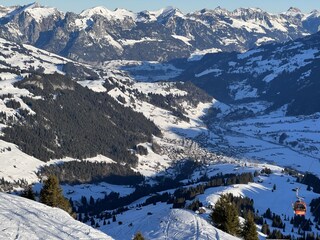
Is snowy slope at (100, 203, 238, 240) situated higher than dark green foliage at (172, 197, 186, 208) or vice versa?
snowy slope at (100, 203, 238, 240)

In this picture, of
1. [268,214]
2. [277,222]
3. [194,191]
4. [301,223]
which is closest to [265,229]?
[277,222]

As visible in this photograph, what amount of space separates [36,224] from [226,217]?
3148 centimetres

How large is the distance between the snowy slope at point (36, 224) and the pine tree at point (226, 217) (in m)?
24.1

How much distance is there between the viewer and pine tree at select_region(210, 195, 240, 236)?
276 ft

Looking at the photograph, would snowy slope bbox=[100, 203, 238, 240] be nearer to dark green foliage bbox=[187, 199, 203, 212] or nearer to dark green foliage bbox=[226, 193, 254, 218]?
dark green foliage bbox=[187, 199, 203, 212]

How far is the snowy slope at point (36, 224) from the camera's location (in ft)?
190

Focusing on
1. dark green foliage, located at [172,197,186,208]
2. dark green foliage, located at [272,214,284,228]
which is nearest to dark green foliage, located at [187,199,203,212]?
dark green foliage, located at [172,197,186,208]

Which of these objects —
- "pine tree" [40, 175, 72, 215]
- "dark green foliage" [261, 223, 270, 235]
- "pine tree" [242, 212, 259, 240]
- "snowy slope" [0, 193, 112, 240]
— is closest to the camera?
"snowy slope" [0, 193, 112, 240]

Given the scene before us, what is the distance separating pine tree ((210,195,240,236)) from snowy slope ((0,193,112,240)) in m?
24.1

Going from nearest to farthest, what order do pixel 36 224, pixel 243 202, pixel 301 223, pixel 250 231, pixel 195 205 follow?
pixel 36 224, pixel 250 231, pixel 195 205, pixel 301 223, pixel 243 202

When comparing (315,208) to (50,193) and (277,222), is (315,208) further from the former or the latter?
(50,193)

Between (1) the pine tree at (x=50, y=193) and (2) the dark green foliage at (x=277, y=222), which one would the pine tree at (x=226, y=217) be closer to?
(1) the pine tree at (x=50, y=193)

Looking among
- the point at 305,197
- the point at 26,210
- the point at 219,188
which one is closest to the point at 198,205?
the point at 219,188

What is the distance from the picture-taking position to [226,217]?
84.7 m
